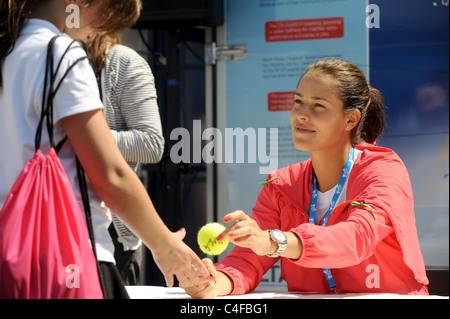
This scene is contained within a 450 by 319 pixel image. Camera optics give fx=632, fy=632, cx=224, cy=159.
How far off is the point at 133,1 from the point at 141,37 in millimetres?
3239

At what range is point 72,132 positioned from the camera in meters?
1.45

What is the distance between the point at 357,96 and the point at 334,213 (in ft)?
1.75

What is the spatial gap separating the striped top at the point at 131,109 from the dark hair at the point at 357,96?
2.31 ft

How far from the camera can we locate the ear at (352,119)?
254cm

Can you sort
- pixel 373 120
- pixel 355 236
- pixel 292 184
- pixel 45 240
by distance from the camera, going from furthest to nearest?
1. pixel 373 120
2. pixel 292 184
3. pixel 355 236
4. pixel 45 240

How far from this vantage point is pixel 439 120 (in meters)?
4.41

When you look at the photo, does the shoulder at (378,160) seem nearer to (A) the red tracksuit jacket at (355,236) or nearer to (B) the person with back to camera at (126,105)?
(A) the red tracksuit jacket at (355,236)

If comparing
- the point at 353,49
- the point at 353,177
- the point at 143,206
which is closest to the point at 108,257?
the point at 143,206

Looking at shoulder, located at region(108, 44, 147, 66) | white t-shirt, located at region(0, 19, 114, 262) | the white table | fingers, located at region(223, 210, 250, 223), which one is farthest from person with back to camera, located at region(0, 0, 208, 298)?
shoulder, located at region(108, 44, 147, 66)

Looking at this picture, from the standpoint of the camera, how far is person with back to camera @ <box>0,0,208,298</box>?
56.9 inches

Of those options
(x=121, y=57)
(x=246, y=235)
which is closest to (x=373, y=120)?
(x=246, y=235)

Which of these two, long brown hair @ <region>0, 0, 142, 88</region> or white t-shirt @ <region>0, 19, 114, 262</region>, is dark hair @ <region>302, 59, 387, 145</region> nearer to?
long brown hair @ <region>0, 0, 142, 88</region>

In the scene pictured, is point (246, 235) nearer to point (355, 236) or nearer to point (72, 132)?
point (355, 236)
